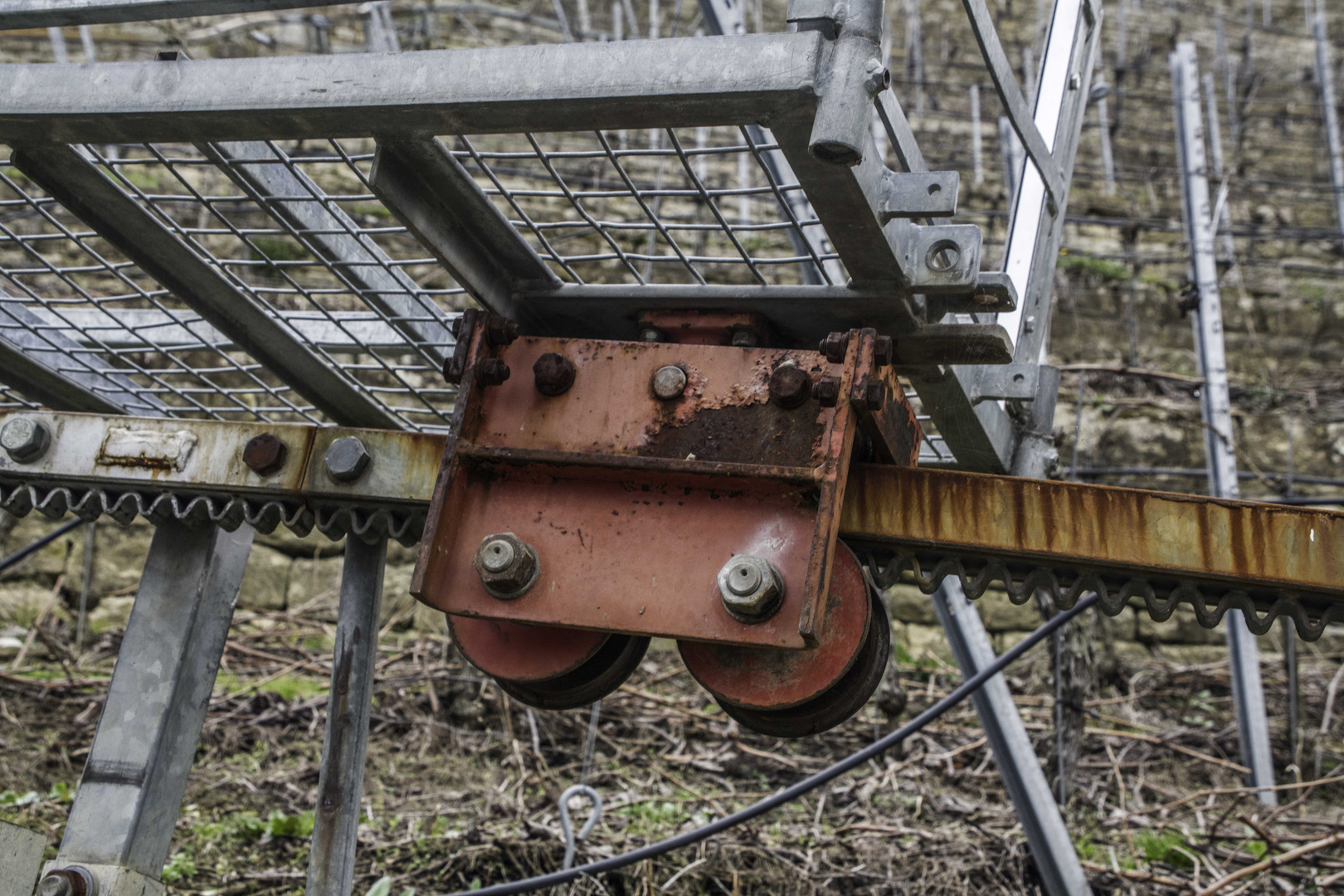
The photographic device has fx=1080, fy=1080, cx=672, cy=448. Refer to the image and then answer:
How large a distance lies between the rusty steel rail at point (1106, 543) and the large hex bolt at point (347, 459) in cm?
92

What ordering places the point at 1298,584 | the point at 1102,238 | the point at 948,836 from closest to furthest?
the point at 1298,584 → the point at 948,836 → the point at 1102,238

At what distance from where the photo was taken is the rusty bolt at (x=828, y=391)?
1.68 meters

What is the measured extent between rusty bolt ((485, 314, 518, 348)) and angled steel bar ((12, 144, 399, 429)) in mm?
655

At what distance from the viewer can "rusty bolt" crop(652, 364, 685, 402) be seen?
1787mm

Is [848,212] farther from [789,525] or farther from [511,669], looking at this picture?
[511,669]

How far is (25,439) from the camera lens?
222cm

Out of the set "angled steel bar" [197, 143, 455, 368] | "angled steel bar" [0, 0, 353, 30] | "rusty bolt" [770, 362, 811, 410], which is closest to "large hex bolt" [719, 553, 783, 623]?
"rusty bolt" [770, 362, 811, 410]

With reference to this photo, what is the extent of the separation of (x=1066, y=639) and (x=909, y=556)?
273 cm

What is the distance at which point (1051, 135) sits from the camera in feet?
7.71

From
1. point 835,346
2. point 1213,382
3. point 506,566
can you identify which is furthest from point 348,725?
point 1213,382

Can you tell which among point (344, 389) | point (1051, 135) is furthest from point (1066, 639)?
point (344, 389)

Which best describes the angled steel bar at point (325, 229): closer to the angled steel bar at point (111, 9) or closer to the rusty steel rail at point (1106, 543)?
the angled steel bar at point (111, 9)

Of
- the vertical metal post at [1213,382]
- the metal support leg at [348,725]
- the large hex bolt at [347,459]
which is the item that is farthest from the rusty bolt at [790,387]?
the vertical metal post at [1213,382]

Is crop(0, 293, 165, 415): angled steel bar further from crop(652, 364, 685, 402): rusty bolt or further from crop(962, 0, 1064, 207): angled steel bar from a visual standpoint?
crop(962, 0, 1064, 207): angled steel bar
